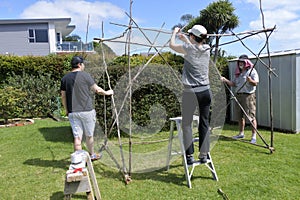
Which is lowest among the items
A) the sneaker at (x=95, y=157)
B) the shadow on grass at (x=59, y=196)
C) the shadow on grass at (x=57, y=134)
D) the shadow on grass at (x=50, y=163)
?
the shadow on grass at (x=59, y=196)

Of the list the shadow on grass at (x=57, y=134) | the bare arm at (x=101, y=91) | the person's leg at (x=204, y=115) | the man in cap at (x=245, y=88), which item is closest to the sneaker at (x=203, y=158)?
the person's leg at (x=204, y=115)

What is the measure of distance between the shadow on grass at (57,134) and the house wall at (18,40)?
43.8ft

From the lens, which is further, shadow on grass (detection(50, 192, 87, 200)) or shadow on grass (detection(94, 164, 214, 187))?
shadow on grass (detection(94, 164, 214, 187))

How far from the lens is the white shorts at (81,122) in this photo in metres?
3.40

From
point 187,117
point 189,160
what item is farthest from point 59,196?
point 187,117

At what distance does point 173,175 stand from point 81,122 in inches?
53.9

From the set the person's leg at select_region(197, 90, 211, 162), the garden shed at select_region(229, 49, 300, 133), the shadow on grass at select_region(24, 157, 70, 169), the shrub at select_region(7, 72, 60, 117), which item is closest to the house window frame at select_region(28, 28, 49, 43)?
the shrub at select_region(7, 72, 60, 117)

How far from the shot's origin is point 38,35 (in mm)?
17797

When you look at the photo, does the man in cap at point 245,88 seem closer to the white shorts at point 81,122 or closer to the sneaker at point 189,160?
the sneaker at point 189,160

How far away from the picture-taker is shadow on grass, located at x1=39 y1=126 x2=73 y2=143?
199 inches

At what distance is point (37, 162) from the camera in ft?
12.6

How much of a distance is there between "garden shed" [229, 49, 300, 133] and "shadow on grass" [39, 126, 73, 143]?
412 cm

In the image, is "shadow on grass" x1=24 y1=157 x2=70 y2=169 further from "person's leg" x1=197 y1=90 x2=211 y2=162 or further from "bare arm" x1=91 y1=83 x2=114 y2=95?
"person's leg" x1=197 y1=90 x2=211 y2=162

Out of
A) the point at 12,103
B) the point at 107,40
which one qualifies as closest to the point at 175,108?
the point at 107,40
